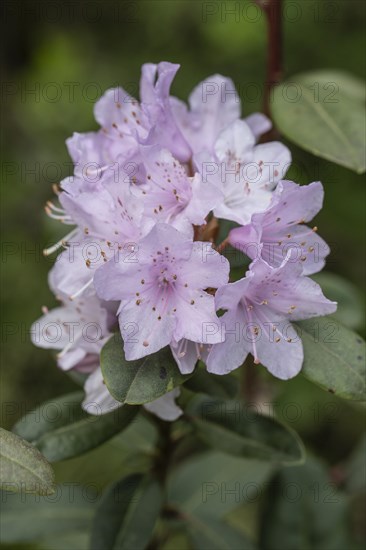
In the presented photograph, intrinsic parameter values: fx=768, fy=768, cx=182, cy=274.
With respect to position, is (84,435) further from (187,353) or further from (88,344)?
(187,353)

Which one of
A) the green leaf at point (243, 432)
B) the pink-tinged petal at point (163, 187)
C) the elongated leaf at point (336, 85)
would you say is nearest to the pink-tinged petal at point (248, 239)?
the pink-tinged petal at point (163, 187)

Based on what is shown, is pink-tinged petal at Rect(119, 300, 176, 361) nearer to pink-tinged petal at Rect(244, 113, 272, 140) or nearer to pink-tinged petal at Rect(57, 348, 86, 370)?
pink-tinged petal at Rect(57, 348, 86, 370)

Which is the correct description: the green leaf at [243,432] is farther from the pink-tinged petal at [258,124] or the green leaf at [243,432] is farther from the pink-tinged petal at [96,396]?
the pink-tinged petal at [258,124]

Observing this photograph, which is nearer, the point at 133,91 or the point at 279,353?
the point at 279,353

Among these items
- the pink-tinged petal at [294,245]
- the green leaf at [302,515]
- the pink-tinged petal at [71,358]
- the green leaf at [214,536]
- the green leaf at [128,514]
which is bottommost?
the green leaf at [302,515]

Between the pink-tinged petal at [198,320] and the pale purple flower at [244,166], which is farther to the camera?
the pale purple flower at [244,166]

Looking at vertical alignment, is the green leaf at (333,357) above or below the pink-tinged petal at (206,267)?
below

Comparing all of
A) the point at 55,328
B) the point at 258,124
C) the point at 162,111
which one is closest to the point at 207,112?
the point at 258,124

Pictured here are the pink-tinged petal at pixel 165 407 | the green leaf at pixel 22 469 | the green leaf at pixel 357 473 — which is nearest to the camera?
the green leaf at pixel 22 469
